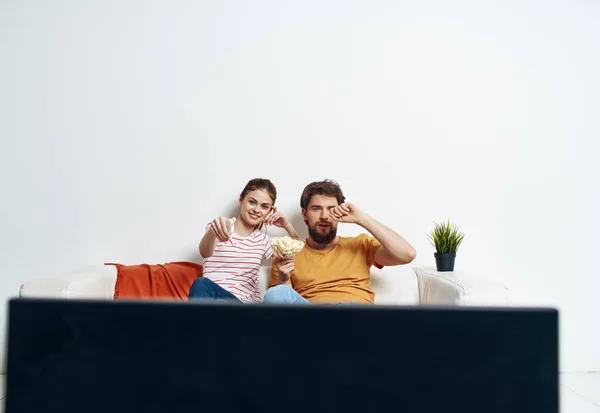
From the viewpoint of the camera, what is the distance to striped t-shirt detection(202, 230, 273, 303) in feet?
8.86

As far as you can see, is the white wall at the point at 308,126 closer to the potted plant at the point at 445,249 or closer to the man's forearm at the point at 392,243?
the potted plant at the point at 445,249

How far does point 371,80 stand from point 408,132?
1.21 feet

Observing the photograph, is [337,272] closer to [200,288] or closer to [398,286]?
[398,286]

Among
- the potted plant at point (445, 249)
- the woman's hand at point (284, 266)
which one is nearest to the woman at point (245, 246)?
the woman's hand at point (284, 266)

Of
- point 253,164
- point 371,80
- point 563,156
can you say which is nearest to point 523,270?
point 563,156

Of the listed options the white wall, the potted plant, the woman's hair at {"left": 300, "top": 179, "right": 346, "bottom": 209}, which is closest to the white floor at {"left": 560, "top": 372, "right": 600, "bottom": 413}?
the white wall

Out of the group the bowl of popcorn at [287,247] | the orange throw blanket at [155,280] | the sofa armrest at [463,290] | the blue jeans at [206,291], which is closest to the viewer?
the sofa armrest at [463,290]

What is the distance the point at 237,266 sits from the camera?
274 cm

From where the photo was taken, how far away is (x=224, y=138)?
10.4 ft

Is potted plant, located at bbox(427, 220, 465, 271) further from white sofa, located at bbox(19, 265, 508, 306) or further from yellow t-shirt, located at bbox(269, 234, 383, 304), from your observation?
yellow t-shirt, located at bbox(269, 234, 383, 304)

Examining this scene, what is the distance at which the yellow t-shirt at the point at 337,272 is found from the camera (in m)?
2.58

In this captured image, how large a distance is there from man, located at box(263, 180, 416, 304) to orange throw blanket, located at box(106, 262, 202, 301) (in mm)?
460

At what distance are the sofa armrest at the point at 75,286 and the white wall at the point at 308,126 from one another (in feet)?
1.97

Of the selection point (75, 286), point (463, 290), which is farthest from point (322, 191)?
point (75, 286)
